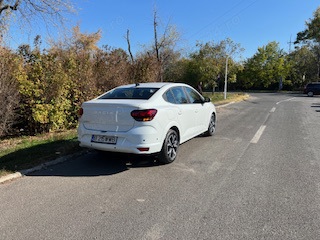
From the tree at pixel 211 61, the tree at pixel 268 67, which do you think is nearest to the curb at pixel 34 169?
the tree at pixel 211 61

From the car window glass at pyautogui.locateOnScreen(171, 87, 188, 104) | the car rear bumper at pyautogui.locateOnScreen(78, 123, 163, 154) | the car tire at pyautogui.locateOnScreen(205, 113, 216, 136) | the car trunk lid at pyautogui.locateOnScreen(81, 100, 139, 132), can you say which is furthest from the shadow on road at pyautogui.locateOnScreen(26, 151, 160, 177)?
the car tire at pyautogui.locateOnScreen(205, 113, 216, 136)

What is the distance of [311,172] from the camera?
16.7 ft

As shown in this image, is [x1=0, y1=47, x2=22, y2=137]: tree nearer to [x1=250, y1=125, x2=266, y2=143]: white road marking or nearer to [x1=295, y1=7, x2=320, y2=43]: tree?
[x1=250, y1=125, x2=266, y2=143]: white road marking

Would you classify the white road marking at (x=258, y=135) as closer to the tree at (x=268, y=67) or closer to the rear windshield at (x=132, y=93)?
the rear windshield at (x=132, y=93)

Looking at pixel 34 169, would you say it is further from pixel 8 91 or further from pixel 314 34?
pixel 314 34

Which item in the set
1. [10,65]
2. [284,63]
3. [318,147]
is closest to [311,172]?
[318,147]

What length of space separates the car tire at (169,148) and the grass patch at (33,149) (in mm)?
2165

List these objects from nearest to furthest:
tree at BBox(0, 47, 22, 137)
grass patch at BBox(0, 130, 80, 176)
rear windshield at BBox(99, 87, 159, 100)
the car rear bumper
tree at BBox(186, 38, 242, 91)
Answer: the car rear bumper
grass patch at BBox(0, 130, 80, 176)
rear windshield at BBox(99, 87, 159, 100)
tree at BBox(0, 47, 22, 137)
tree at BBox(186, 38, 242, 91)

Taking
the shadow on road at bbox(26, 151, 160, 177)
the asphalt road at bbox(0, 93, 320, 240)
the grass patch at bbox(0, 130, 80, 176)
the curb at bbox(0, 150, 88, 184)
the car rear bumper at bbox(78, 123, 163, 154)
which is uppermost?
the car rear bumper at bbox(78, 123, 163, 154)

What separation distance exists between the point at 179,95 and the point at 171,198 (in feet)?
9.44

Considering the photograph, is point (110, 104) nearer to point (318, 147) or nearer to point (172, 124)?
point (172, 124)

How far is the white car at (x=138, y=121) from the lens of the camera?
4938 mm

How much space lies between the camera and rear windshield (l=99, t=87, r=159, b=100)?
5590 millimetres

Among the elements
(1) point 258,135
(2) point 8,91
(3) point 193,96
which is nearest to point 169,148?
(3) point 193,96
